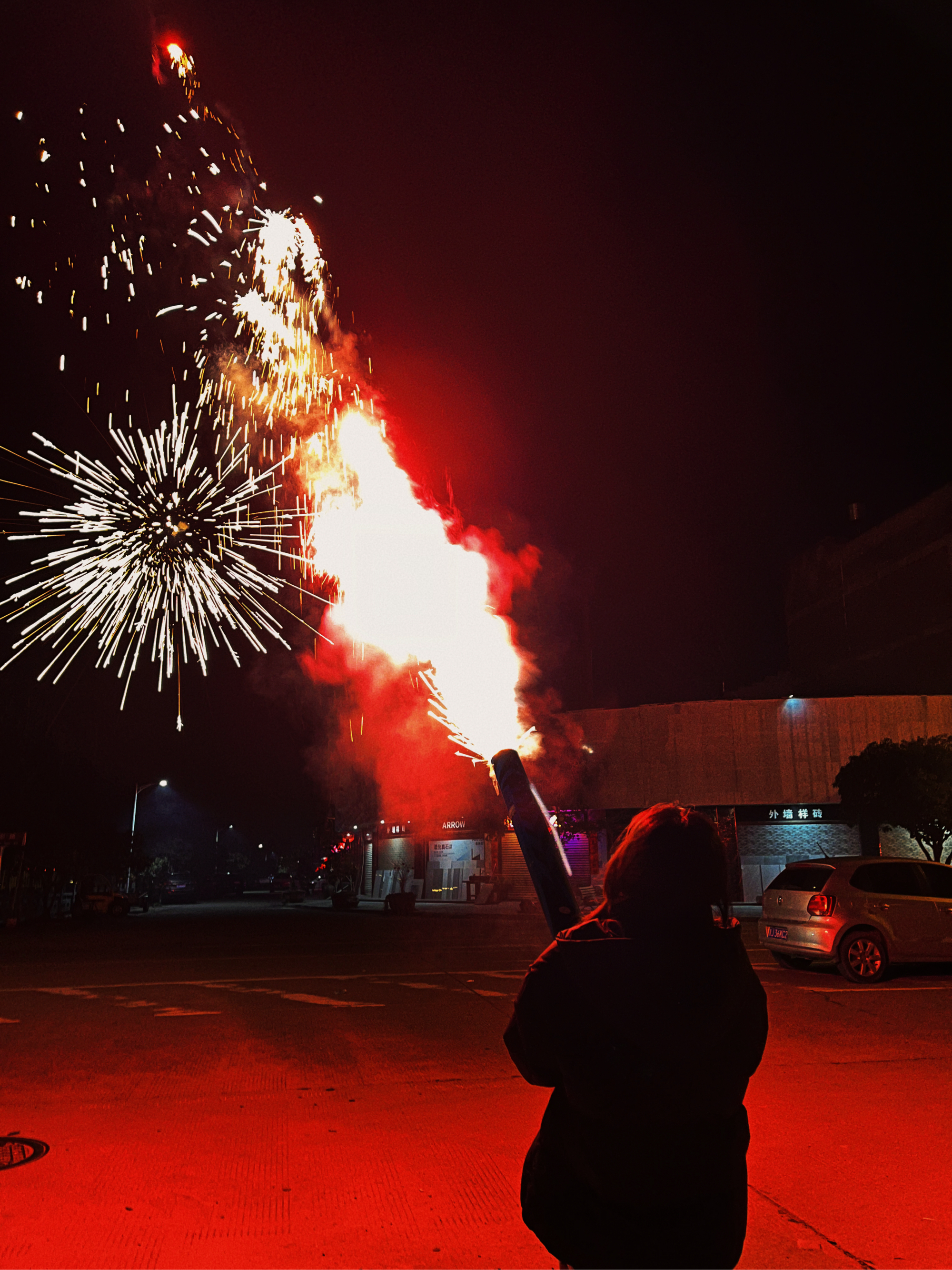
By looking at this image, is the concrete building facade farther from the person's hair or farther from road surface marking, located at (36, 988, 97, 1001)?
the person's hair

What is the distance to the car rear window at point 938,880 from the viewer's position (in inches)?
469

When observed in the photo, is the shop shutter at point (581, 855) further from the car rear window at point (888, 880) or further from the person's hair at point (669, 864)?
the person's hair at point (669, 864)

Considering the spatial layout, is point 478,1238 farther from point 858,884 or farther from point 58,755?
point 58,755

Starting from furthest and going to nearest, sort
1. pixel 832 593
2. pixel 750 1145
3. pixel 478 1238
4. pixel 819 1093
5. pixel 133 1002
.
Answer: pixel 832 593 → pixel 133 1002 → pixel 819 1093 → pixel 750 1145 → pixel 478 1238

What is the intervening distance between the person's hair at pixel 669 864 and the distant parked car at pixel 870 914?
10652 millimetres

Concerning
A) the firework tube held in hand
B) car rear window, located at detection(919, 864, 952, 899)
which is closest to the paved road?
car rear window, located at detection(919, 864, 952, 899)

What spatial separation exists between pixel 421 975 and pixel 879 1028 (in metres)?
6.52


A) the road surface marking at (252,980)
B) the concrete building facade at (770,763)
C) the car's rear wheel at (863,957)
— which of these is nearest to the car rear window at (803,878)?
the car's rear wheel at (863,957)

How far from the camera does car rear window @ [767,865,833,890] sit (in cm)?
1208

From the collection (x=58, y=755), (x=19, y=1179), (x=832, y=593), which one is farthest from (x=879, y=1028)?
(x=832, y=593)

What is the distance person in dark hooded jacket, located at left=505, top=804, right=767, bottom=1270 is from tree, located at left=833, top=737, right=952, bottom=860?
27.4 metres

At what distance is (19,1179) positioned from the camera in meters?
4.57

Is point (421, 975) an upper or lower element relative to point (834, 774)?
lower

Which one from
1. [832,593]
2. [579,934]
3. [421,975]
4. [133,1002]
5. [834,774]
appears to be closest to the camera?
[579,934]
